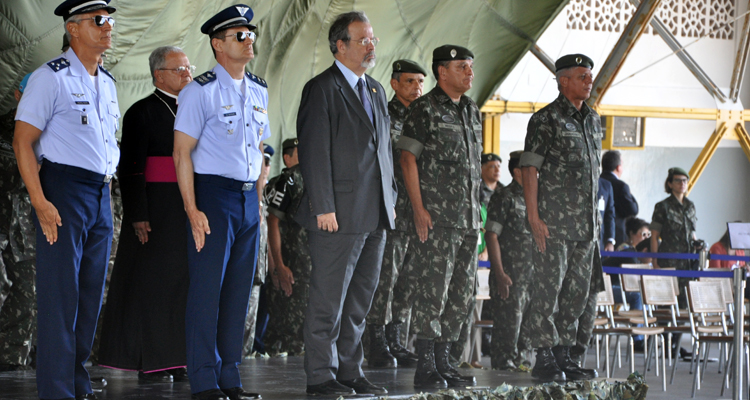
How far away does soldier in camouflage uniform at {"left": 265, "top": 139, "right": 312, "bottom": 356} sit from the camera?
19.6ft

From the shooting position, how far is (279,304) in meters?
6.20

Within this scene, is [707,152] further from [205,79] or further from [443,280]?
[205,79]

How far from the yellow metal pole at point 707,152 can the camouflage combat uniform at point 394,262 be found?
10354mm

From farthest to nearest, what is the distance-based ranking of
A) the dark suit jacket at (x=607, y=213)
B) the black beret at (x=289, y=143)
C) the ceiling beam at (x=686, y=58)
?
the ceiling beam at (x=686, y=58) < the dark suit jacket at (x=607, y=213) < the black beret at (x=289, y=143)

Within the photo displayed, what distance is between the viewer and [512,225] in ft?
19.8

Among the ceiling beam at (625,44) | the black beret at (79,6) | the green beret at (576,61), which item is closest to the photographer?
the black beret at (79,6)

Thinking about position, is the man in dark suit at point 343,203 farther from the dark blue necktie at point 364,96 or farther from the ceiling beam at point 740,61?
the ceiling beam at point 740,61

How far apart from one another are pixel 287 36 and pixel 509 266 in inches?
94.5

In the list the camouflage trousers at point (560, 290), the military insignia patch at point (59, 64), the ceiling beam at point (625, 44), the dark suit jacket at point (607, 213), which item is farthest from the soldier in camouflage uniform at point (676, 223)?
the military insignia patch at point (59, 64)

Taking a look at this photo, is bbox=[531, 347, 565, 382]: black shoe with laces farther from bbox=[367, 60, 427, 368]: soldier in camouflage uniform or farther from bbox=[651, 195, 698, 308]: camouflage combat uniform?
bbox=[651, 195, 698, 308]: camouflage combat uniform

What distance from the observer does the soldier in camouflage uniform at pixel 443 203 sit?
3.84m

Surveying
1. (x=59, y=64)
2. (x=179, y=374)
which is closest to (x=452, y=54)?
(x=59, y=64)

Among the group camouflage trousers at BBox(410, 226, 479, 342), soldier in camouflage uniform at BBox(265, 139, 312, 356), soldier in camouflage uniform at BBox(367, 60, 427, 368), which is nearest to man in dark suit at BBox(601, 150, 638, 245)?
soldier in camouflage uniform at BBox(265, 139, 312, 356)

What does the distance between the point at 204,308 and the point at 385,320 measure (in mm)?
1790
